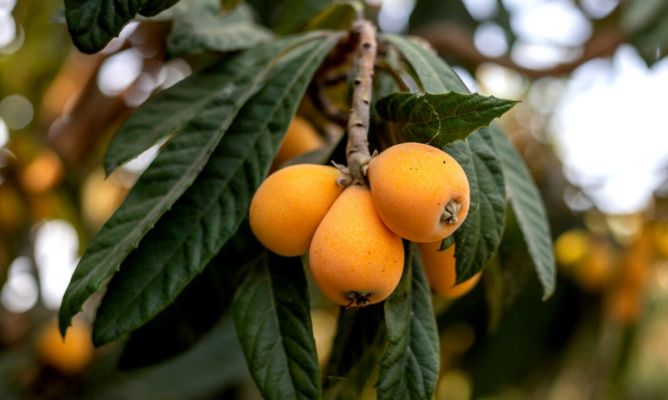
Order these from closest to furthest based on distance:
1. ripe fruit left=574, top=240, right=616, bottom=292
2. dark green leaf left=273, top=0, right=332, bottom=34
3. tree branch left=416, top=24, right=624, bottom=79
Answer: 1. dark green leaf left=273, top=0, right=332, bottom=34
2. tree branch left=416, top=24, right=624, bottom=79
3. ripe fruit left=574, top=240, right=616, bottom=292

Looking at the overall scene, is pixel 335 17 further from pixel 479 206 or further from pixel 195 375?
pixel 195 375

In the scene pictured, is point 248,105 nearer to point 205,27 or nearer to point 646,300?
point 205,27

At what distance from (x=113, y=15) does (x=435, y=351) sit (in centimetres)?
49

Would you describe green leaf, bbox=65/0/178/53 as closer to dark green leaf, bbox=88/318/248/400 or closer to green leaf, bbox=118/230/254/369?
green leaf, bbox=118/230/254/369

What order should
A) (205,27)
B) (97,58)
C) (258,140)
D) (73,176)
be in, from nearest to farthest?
(258,140), (205,27), (73,176), (97,58)

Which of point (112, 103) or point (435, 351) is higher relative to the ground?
point (435, 351)

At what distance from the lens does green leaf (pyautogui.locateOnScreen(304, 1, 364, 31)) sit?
120 cm

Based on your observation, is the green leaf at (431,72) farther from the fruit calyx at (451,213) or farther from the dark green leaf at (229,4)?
the dark green leaf at (229,4)

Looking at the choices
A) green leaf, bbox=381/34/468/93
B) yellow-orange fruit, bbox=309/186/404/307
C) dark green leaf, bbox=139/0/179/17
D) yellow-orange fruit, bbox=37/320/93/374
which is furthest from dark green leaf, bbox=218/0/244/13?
yellow-orange fruit, bbox=37/320/93/374

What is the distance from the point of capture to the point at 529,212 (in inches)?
40.5

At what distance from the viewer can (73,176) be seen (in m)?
1.86

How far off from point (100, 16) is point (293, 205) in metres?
0.27

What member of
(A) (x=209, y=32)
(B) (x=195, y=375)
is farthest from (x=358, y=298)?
(B) (x=195, y=375)

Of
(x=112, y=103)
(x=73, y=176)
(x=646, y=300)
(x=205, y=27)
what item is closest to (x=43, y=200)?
(x=73, y=176)
